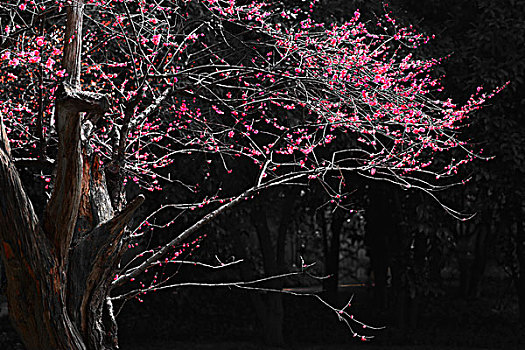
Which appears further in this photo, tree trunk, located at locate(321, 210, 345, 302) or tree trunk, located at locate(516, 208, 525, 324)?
tree trunk, located at locate(321, 210, 345, 302)

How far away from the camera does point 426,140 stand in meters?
4.85

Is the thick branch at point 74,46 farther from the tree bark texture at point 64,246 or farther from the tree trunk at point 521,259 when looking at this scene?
the tree trunk at point 521,259

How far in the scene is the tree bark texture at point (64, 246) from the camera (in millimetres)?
3564

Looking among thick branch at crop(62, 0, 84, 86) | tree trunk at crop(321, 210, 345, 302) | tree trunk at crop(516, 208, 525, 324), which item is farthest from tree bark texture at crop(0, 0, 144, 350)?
tree trunk at crop(321, 210, 345, 302)

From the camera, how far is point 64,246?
3838 millimetres

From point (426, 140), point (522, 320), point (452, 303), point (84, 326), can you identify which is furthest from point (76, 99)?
point (452, 303)

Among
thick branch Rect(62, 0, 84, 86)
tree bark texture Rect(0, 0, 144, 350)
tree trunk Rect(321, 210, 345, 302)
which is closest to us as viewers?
tree bark texture Rect(0, 0, 144, 350)

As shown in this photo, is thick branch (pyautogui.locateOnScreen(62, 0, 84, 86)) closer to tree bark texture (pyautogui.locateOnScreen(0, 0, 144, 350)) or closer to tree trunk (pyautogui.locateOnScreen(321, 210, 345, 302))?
tree bark texture (pyautogui.locateOnScreen(0, 0, 144, 350))

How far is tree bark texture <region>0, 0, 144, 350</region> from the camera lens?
3.56m

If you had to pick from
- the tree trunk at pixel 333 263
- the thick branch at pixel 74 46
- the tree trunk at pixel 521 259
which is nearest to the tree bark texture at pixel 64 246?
the thick branch at pixel 74 46

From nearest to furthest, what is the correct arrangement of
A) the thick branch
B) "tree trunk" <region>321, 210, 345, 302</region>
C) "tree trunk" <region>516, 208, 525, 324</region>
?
the thick branch
"tree trunk" <region>516, 208, 525, 324</region>
"tree trunk" <region>321, 210, 345, 302</region>

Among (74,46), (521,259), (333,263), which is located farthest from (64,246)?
(333,263)

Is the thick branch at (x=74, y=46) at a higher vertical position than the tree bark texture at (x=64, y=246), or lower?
higher

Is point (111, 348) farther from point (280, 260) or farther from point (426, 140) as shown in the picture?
point (280, 260)
